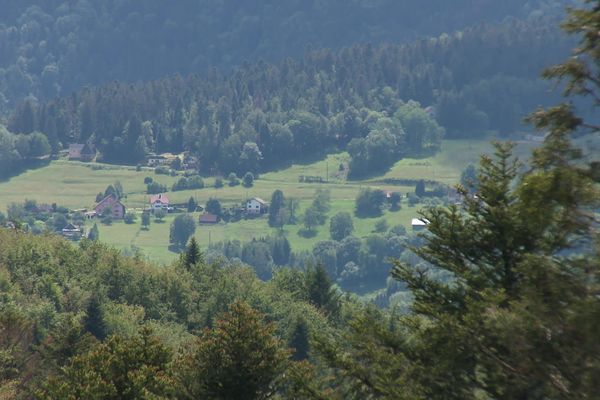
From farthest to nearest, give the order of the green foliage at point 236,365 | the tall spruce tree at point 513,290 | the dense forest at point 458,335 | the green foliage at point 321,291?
1. the green foliage at point 321,291
2. the green foliage at point 236,365
3. the dense forest at point 458,335
4. the tall spruce tree at point 513,290

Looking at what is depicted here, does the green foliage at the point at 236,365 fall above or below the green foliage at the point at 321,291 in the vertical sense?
above

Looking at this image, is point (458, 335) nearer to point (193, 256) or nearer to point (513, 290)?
point (513, 290)

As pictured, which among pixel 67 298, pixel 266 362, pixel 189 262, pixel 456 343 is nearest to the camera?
pixel 456 343

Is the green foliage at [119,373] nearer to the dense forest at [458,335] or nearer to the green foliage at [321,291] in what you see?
the dense forest at [458,335]

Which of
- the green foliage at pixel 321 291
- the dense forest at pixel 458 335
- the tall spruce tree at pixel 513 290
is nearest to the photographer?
the tall spruce tree at pixel 513 290

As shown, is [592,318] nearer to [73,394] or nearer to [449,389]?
[449,389]

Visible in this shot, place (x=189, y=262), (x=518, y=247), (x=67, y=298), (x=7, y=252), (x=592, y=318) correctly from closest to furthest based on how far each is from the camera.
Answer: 1. (x=592, y=318)
2. (x=518, y=247)
3. (x=67, y=298)
4. (x=7, y=252)
5. (x=189, y=262)

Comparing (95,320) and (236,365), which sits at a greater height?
(236,365)

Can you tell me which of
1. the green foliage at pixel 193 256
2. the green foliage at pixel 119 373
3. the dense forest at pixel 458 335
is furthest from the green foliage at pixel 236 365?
the green foliage at pixel 193 256

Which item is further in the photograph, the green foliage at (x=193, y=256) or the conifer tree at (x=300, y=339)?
the green foliage at (x=193, y=256)

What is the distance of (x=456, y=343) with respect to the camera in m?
20.1

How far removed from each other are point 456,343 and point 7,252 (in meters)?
68.7

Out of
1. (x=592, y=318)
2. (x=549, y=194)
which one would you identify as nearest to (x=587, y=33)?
(x=549, y=194)

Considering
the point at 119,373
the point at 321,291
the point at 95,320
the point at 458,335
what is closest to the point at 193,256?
the point at 321,291
